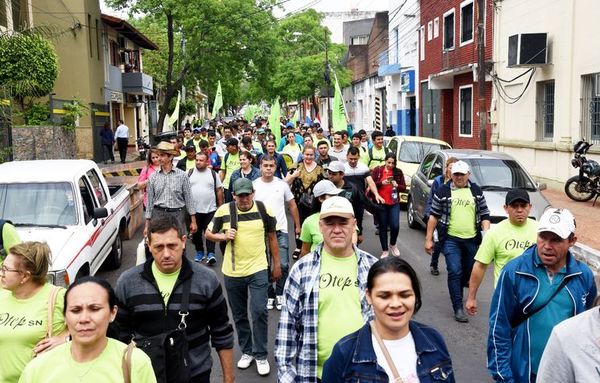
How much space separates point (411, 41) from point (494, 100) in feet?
45.5

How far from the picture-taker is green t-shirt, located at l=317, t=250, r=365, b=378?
3697mm

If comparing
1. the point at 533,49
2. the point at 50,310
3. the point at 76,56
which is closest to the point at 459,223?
the point at 50,310

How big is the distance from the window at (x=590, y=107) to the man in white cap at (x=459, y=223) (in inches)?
423

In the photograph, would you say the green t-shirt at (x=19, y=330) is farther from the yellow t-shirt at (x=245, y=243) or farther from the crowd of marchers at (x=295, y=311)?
the yellow t-shirt at (x=245, y=243)

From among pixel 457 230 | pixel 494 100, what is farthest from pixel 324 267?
pixel 494 100

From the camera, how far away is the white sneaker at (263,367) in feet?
19.3

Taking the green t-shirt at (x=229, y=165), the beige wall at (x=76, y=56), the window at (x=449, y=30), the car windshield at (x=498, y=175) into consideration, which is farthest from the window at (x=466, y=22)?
the green t-shirt at (x=229, y=165)

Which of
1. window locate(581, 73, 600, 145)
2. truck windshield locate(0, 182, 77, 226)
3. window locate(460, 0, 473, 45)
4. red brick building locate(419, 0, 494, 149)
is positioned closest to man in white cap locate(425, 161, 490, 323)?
truck windshield locate(0, 182, 77, 226)

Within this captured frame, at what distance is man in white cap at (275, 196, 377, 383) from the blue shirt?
970 mm

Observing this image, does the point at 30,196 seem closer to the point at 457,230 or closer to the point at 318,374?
the point at 457,230

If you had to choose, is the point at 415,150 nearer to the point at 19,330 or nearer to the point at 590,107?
the point at 590,107

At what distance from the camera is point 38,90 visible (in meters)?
17.2

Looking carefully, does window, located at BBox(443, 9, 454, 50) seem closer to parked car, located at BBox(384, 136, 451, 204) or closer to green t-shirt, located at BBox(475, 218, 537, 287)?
parked car, located at BBox(384, 136, 451, 204)

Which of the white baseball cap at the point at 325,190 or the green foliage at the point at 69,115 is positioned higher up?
the green foliage at the point at 69,115
